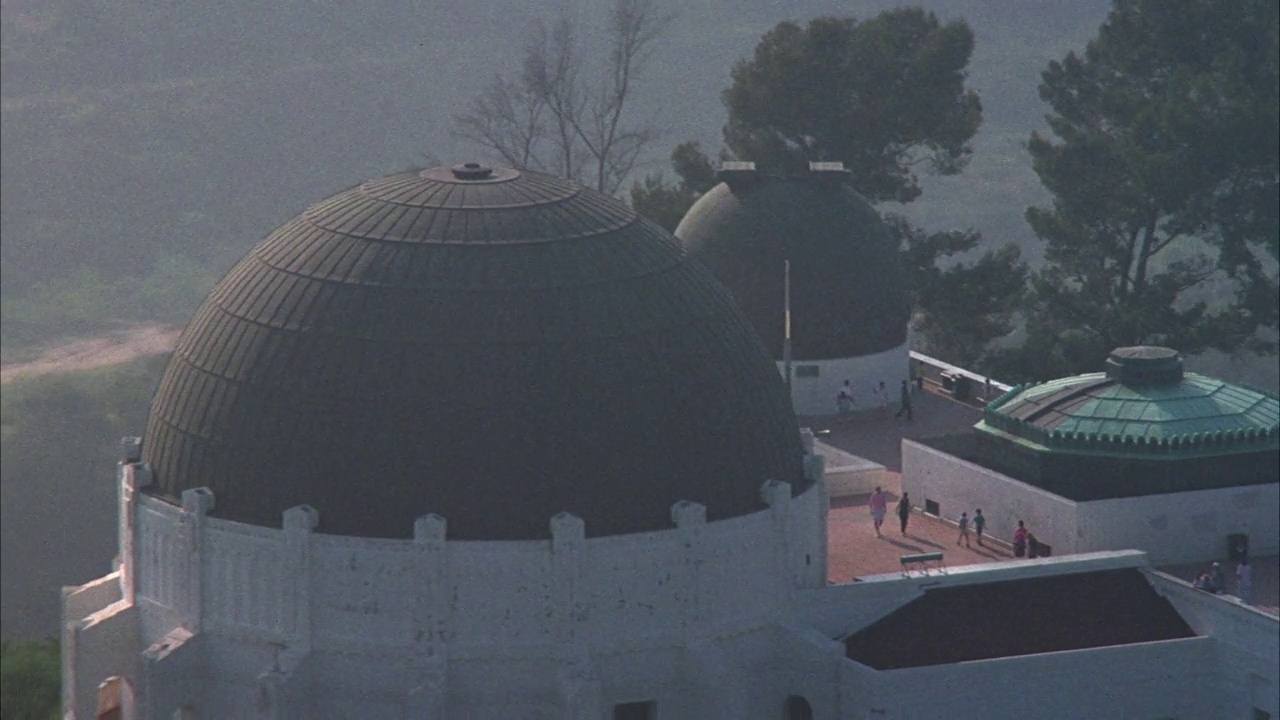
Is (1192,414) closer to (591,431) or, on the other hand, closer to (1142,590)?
(1142,590)

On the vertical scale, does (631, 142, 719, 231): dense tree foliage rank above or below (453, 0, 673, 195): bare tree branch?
below

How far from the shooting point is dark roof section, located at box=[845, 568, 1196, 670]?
6216 cm

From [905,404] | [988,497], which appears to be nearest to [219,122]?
[905,404]

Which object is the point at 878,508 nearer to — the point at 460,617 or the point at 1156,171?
the point at 460,617

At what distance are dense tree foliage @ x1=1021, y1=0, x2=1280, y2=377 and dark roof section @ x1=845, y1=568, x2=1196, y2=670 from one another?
120 feet

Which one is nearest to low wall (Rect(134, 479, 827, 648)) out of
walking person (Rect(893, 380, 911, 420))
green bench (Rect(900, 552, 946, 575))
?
green bench (Rect(900, 552, 946, 575))

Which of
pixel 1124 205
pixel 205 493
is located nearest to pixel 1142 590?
pixel 205 493

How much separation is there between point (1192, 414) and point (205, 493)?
23.8 metres

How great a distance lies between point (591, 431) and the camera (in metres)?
59.1

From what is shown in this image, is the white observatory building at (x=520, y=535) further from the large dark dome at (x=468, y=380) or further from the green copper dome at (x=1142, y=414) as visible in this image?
the green copper dome at (x=1142, y=414)

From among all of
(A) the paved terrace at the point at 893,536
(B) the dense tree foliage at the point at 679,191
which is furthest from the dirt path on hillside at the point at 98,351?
(A) the paved terrace at the point at 893,536

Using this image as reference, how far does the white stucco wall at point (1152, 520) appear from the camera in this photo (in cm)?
6638

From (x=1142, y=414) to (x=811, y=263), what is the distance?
1874 centimetres

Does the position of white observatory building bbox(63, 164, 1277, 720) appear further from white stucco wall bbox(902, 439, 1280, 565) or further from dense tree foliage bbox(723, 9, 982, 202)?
dense tree foliage bbox(723, 9, 982, 202)
